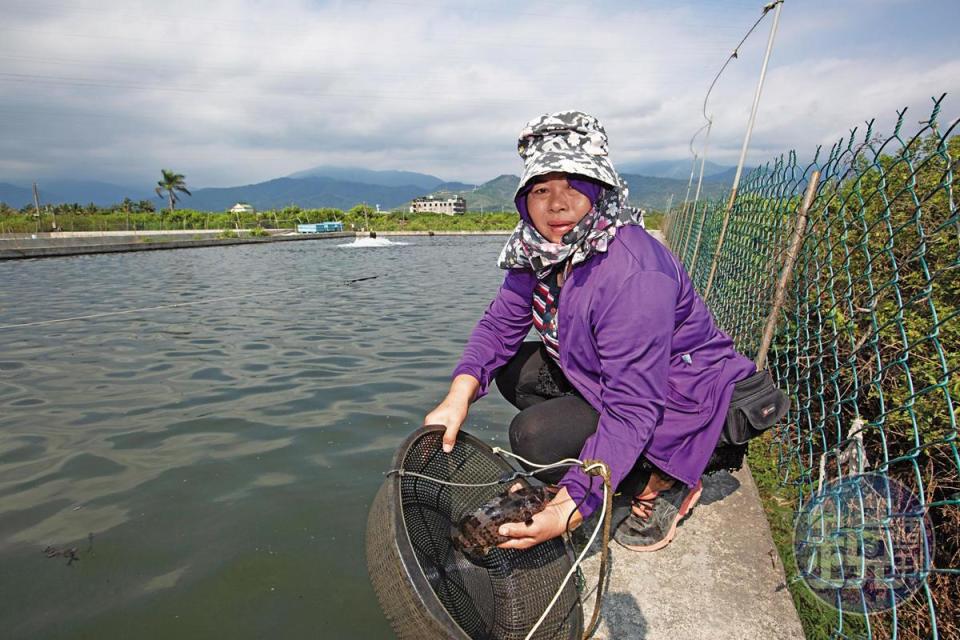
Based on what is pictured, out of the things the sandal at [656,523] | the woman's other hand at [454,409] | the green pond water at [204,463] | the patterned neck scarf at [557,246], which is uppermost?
the patterned neck scarf at [557,246]

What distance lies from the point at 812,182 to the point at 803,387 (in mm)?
1135

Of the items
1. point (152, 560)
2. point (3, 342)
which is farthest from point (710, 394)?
point (3, 342)

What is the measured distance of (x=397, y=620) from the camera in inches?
52.0

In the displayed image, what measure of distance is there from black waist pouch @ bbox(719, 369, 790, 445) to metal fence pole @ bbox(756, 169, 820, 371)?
1060mm

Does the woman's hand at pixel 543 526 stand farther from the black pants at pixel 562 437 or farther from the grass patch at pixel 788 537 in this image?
the grass patch at pixel 788 537

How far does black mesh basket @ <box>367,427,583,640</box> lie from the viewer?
4.44ft

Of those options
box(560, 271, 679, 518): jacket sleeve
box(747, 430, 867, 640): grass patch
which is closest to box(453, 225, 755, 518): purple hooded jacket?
box(560, 271, 679, 518): jacket sleeve

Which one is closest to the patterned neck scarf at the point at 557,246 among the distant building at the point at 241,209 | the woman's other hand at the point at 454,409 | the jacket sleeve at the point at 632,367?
the jacket sleeve at the point at 632,367

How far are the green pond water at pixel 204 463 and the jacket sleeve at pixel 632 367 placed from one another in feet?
3.90

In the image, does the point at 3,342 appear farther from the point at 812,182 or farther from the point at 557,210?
the point at 812,182

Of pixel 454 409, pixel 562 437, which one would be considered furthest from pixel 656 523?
pixel 454 409

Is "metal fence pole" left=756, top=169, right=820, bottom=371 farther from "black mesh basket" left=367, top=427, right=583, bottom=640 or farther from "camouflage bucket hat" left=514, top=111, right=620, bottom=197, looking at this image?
"black mesh basket" left=367, top=427, right=583, bottom=640

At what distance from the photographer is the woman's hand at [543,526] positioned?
4.88 feet

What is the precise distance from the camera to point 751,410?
1.90 metres
